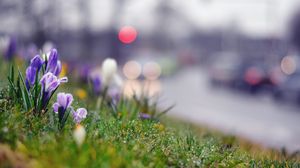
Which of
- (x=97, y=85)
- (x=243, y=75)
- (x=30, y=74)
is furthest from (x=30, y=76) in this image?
(x=243, y=75)

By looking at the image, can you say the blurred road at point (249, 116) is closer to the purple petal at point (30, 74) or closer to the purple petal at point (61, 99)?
the purple petal at point (30, 74)

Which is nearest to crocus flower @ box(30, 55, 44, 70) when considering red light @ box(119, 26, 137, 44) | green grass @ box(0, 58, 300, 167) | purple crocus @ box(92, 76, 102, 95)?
green grass @ box(0, 58, 300, 167)

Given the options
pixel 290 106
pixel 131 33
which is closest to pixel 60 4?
pixel 131 33

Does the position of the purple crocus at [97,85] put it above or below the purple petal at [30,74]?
below

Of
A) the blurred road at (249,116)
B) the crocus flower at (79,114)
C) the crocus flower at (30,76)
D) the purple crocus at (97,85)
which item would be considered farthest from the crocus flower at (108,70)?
the blurred road at (249,116)

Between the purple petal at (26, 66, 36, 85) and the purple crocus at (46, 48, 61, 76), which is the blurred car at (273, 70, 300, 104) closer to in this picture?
the purple crocus at (46, 48, 61, 76)

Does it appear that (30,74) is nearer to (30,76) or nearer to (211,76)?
(30,76)
